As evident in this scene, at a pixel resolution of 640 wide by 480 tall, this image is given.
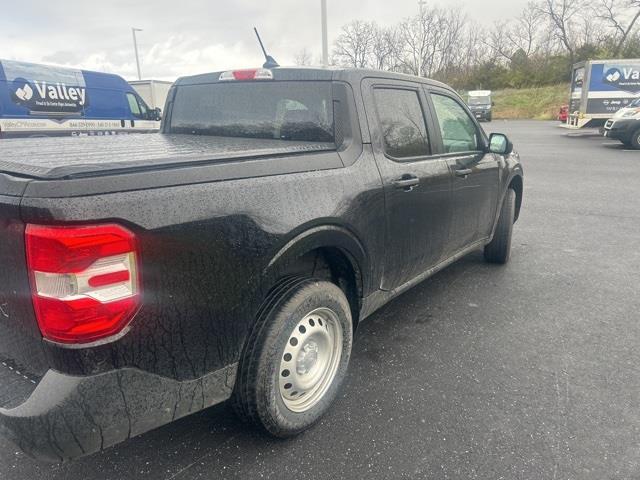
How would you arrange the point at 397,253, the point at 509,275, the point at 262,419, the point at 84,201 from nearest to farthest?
the point at 84,201, the point at 262,419, the point at 397,253, the point at 509,275

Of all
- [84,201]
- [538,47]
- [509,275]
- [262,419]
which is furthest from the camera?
[538,47]

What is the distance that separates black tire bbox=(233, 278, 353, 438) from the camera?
2025mm

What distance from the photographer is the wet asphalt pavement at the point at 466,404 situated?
2.10 meters

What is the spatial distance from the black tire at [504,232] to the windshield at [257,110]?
→ 8.66 ft

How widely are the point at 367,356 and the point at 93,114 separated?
12585 millimetres

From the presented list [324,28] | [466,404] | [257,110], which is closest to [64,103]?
[324,28]

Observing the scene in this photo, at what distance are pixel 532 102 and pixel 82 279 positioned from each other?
4779 cm

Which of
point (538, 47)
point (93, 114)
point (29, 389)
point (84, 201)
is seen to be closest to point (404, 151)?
point (84, 201)

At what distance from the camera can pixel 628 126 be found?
15477 mm

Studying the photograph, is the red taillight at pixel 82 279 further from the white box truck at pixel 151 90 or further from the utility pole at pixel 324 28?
the white box truck at pixel 151 90

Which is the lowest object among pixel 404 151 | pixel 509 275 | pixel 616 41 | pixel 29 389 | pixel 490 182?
pixel 509 275

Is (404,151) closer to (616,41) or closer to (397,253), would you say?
(397,253)

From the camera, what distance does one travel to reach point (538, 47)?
55.4m

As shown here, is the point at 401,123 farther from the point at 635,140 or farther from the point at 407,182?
the point at 635,140
